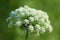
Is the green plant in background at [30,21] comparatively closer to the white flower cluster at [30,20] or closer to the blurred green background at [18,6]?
the white flower cluster at [30,20]

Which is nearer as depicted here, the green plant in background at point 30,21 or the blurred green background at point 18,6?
the green plant in background at point 30,21

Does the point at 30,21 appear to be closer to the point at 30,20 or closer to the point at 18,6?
the point at 30,20

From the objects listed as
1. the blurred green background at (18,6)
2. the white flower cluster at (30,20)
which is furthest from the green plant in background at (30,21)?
the blurred green background at (18,6)

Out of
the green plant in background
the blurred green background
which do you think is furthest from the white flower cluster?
the blurred green background

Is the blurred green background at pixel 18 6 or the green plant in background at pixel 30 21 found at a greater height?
the blurred green background at pixel 18 6

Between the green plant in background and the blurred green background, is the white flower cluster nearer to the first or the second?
the green plant in background

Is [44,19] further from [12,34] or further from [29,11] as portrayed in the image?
[12,34]

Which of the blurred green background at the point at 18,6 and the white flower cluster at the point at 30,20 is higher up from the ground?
the blurred green background at the point at 18,6
